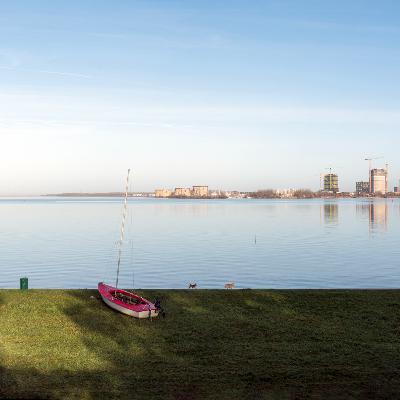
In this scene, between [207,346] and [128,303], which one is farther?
[128,303]

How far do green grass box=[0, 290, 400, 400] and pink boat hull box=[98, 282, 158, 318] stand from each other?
1.11 feet

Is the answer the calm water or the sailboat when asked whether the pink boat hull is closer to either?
the sailboat

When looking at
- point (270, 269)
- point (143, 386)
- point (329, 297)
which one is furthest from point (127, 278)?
point (143, 386)

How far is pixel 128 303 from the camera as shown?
917 inches

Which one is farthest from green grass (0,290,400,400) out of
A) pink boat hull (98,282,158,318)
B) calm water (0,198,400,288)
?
calm water (0,198,400,288)

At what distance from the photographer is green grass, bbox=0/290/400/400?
15305 mm

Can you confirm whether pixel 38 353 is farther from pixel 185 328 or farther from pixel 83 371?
pixel 185 328

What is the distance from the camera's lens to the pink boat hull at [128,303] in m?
21.9

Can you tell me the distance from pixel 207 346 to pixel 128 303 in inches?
219

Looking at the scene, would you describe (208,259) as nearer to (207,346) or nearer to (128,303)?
(128,303)

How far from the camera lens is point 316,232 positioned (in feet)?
320

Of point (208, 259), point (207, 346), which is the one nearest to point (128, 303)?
point (207, 346)

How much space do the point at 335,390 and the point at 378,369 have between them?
239cm

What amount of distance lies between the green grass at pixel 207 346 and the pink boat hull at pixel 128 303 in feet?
1.11
